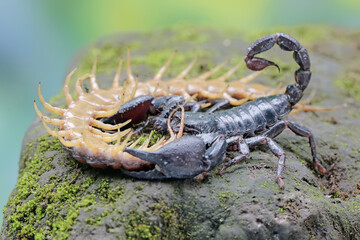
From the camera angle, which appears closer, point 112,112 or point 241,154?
point 241,154

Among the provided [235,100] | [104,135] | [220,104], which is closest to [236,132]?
[220,104]

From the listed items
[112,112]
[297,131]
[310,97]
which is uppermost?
[112,112]

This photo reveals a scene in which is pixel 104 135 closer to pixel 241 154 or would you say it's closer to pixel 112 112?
pixel 112 112

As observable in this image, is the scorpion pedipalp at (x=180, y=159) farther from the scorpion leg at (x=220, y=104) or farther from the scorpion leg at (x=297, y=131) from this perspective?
the scorpion leg at (x=220, y=104)

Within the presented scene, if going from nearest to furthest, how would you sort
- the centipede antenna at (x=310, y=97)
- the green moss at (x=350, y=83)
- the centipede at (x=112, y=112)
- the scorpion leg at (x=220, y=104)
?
the centipede at (x=112, y=112), the scorpion leg at (x=220, y=104), the centipede antenna at (x=310, y=97), the green moss at (x=350, y=83)

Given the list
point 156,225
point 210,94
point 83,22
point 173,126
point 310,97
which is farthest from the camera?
point 83,22

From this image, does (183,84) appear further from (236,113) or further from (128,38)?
(128,38)

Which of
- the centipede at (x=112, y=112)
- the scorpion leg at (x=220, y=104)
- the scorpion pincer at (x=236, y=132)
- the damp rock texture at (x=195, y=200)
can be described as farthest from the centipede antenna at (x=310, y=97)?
the scorpion leg at (x=220, y=104)
